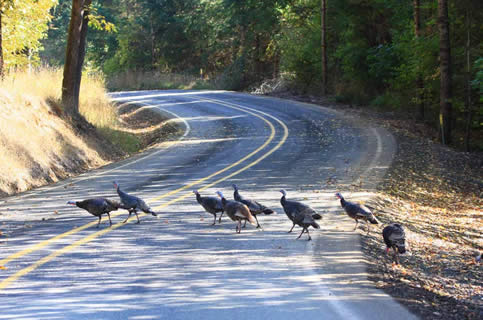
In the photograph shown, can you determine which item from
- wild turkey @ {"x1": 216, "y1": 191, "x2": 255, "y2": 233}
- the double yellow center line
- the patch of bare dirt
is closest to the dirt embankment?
the double yellow center line

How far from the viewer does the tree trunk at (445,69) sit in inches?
962

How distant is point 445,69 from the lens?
25.1 meters

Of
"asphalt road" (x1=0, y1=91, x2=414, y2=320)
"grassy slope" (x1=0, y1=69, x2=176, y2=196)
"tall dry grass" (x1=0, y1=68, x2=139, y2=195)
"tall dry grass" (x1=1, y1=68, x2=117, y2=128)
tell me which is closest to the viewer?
"asphalt road" (x1=0, y1=91, x2=414, y2=320)

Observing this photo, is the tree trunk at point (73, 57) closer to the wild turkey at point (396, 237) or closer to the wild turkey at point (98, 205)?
the wild turkey at point (98, 205)

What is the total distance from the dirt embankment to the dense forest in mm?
4131

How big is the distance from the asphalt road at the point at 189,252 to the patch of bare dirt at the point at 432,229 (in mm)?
403

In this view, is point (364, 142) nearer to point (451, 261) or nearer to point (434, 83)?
point (434, 83)

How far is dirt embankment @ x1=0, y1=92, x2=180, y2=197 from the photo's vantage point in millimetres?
15781

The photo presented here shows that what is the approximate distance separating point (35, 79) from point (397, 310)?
1910 cm

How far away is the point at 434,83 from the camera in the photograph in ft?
94.1

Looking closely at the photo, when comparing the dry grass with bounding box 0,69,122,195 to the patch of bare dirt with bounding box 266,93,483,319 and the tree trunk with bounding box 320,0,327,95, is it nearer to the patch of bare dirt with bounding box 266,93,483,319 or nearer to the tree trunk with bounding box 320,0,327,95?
the patch of bare dirt with bounding box 266,93,483,319

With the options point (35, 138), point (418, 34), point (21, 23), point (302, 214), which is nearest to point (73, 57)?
point (21, 23)

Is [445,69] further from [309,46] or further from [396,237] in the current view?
[309,46]

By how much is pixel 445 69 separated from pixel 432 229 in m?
14.7
